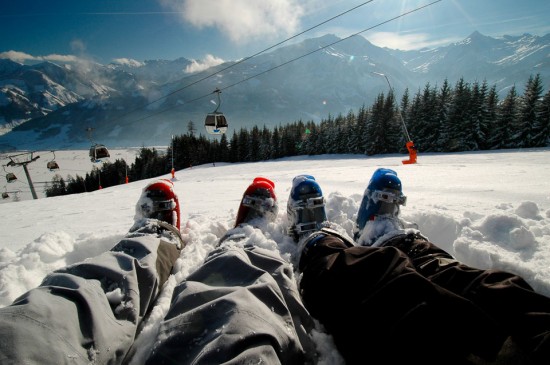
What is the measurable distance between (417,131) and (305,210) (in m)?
32.4

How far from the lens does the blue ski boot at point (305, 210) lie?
2.10 m

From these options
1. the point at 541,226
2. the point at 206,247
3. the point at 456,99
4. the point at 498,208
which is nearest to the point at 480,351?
the point at 541,226

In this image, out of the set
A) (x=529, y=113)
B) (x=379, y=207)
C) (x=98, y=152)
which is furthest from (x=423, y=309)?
(x=529, y=113)

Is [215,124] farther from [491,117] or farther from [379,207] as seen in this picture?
[491,117]

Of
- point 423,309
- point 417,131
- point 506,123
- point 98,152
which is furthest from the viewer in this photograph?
point 417,131

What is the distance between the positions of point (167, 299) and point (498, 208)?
2.61 meters

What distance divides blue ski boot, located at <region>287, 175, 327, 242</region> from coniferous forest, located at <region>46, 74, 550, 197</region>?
35.2 ft

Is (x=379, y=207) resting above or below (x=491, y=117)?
below

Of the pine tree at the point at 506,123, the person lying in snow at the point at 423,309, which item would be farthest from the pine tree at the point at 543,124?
the person lying in snow at the point at 423,309

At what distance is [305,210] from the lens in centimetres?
224

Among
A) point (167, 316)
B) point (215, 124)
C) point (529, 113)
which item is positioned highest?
point (529, 113)

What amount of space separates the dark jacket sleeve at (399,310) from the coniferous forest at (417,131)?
11.7 metres

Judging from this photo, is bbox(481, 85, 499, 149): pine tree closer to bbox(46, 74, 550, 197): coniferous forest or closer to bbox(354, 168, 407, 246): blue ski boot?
bbox(46, 74, 550, 197): coniferous forest

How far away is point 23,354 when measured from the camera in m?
0.75
